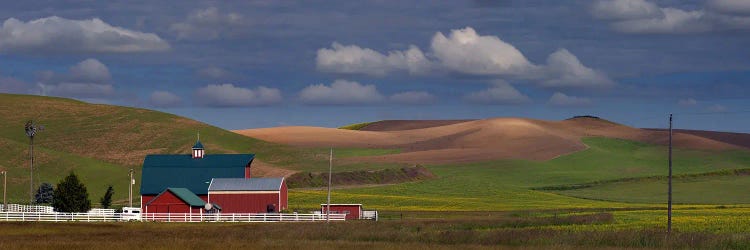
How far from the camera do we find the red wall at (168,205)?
105 meters

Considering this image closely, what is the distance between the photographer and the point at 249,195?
110m

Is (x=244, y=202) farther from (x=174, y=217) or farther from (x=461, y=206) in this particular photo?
(x=461, y=206)

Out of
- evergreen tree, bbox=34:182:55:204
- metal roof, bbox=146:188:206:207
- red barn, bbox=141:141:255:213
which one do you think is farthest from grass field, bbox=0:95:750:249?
metal roof, bbox=146:188:206:207

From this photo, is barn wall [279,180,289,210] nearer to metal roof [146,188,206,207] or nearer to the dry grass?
metal roof [146,188,206,207]

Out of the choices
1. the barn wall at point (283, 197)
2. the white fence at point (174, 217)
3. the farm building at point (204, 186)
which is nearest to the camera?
the white fence at point (174, 217)

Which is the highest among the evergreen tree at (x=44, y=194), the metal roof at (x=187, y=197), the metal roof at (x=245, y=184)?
the metal roof at (x=245, y=184)

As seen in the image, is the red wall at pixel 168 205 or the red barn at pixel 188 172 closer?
the red wall at pixel 168 205

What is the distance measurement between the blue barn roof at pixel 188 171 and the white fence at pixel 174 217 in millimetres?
15315

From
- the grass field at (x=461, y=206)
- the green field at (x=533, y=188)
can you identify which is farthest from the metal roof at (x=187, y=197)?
the green field at (x=533, y=188)

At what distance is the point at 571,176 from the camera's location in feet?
596

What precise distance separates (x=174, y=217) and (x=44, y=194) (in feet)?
143

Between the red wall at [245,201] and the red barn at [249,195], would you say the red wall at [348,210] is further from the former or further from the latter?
the red wall at [245,201]

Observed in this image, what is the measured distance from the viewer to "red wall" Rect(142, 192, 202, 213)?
10521cm

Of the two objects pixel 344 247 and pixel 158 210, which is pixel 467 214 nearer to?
pixel 158 210
